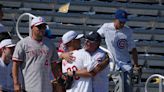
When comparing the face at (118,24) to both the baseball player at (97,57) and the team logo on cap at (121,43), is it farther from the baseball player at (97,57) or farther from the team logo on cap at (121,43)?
the baseball player at (97,57)

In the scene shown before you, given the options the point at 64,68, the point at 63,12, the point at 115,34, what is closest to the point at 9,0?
the point at 63,12

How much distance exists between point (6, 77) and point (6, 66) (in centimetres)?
11

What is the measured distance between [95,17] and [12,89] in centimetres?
521

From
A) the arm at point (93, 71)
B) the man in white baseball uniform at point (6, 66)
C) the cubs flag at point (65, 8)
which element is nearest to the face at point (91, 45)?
the arm at point (93, 71)

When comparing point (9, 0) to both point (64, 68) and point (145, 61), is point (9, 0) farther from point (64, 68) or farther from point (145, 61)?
point (64, 68)

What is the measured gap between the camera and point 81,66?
6.18 m

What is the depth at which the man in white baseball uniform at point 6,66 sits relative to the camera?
5.94 m

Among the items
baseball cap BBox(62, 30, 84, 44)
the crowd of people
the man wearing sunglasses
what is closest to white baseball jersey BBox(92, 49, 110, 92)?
the crowd of people

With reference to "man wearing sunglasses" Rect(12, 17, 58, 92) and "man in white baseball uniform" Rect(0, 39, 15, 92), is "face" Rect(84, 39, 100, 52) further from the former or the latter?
"man in white baseball uniform" Rect(0, 39, 15, 92)

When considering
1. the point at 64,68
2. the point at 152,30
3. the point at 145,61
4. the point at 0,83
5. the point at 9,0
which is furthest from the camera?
the point at 9,0

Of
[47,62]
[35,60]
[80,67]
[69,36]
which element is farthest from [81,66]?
[35,60]

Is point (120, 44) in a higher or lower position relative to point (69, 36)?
lower

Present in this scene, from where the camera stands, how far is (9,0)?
11.6 metres

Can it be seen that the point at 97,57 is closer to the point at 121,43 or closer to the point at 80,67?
the point at 80,67
